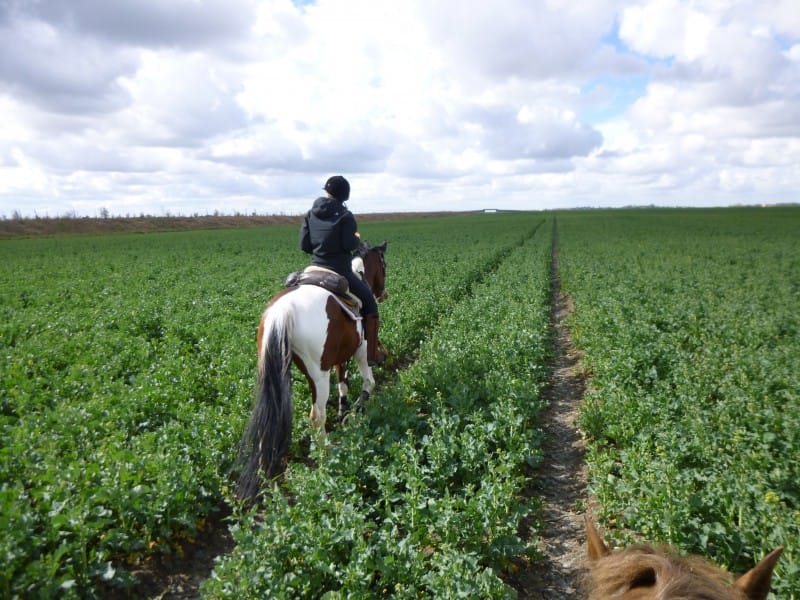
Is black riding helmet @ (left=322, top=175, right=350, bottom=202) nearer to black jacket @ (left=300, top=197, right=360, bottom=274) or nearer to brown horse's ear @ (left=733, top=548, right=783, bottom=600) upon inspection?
black jacket @ (left=300, top=197, right=360, bottom=274)

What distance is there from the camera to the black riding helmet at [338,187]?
612 cm

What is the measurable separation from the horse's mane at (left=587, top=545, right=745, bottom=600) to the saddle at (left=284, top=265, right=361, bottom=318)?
4.67m

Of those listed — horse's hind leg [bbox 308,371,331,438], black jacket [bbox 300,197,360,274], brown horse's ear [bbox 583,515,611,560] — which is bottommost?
horse's hind leg [bbox 308,371,331,438]

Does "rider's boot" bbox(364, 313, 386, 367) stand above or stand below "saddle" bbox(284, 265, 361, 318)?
below

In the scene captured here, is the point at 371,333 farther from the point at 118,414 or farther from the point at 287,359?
the point at 118,414

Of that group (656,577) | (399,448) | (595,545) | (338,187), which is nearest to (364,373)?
(399,448)

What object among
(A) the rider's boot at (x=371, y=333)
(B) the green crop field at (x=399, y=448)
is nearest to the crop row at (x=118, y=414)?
(B) the green crop field at (x=399, y=448)

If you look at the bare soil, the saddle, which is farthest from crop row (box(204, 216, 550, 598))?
the saddle

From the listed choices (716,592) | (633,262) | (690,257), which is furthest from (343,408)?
(690,257)

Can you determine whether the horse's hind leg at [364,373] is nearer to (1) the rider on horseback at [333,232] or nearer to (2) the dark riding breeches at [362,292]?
(2) the dark riding breeches at [362,292]

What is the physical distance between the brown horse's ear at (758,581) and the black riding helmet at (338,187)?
215 inches

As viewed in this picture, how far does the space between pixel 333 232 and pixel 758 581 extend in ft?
17.4

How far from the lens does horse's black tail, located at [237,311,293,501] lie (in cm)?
494

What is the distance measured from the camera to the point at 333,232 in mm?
6164
